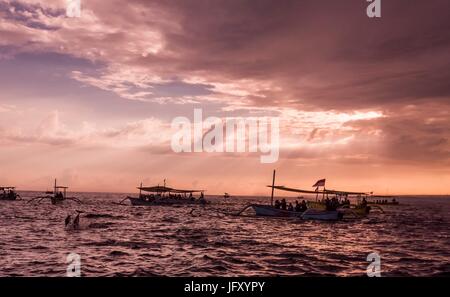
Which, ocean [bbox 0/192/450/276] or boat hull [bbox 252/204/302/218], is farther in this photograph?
boat hull [bbox 252/204/302/218]

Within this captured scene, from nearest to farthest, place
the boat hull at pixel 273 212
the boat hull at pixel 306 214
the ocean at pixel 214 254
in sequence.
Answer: the ocean at pixel 214 254
the boat hull at pixel 306 214
the boat hull at pixel 273 212

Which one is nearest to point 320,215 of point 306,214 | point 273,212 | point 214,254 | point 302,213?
point 306,214

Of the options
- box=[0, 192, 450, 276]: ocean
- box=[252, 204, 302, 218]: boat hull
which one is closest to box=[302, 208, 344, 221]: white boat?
box=[252, 204, 302, 218]: boat hull

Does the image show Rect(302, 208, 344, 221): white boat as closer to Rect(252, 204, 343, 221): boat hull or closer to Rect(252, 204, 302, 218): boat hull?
Rect(252, 204, 343, 221): boat hull

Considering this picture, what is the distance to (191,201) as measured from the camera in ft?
394

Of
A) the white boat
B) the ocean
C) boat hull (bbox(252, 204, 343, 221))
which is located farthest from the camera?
boat hull (bbox(252, 204, 343, 221))

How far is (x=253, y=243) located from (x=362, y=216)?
50.3 m

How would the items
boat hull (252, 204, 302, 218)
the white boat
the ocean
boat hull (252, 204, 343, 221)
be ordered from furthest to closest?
boat hull (252, 204, 302, 218) < boat hull (252, 204, 343, 221) < the white boat < the ocean

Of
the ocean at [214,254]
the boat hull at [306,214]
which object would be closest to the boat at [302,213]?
the boat hull at [306,214]

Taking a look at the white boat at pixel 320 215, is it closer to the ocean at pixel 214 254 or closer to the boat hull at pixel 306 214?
the boat hull at pixel 306 214

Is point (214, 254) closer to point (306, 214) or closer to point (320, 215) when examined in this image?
point (306, 214)

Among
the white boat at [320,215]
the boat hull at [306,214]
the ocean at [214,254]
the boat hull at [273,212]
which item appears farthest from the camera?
the boat hull at [273,212]
